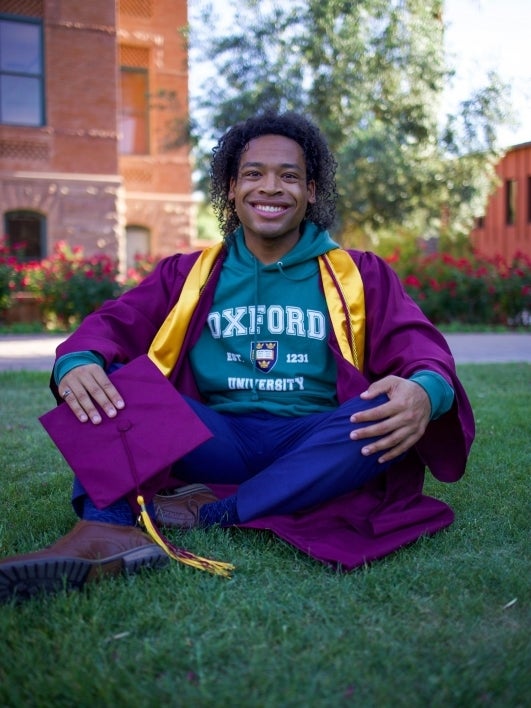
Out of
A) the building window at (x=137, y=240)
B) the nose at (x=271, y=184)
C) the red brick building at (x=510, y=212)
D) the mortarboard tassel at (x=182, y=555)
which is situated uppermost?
the red brick building at (x=510, y=212)

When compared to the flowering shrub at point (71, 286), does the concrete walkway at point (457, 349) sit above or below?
below

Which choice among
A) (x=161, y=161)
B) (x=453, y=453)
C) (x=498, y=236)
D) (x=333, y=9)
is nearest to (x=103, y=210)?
(x=161, y=161)

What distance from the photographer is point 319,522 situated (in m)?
2.80

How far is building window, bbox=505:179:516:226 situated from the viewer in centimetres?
2773

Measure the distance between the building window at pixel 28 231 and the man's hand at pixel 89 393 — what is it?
44.6ft

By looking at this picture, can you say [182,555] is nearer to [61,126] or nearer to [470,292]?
[470,292]

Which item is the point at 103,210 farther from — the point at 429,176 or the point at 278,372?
the point at 278,372

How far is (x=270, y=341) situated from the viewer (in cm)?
312

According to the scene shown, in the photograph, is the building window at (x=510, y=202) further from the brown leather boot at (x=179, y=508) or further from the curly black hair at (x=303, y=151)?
the brown leather boot at (x=179, y=508)

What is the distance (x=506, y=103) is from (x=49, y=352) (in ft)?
36.8

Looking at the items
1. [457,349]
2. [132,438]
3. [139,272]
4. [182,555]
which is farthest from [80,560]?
[139,272]

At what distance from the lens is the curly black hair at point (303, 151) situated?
11.1ft

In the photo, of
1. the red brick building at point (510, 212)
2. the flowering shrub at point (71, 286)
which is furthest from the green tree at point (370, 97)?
the red brick building at point (510, 212)

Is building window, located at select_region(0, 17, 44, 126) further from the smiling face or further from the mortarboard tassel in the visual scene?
the mortarboard tassel
